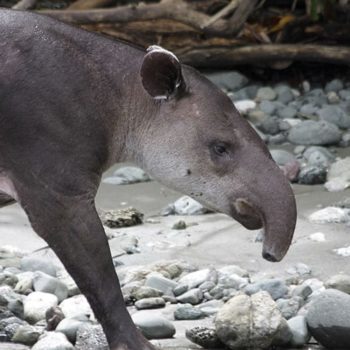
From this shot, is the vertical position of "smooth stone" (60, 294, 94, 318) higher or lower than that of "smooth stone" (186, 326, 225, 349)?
lower

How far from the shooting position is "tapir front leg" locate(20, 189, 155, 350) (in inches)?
206

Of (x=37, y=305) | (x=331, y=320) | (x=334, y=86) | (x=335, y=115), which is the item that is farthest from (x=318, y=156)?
(x=331, y=320)

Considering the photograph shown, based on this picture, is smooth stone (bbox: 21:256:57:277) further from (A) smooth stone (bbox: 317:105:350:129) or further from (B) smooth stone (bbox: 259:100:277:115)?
(B) smooth stone (bbox: 259:100:277:115)

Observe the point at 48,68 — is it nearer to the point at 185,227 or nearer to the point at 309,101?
the point at 185,227

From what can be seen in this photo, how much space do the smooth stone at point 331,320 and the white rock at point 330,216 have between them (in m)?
2.27

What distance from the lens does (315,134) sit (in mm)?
10953

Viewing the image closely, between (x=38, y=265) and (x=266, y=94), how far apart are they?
5.75 meters

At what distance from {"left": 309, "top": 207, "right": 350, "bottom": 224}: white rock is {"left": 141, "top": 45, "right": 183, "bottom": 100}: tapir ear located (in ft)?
9.53

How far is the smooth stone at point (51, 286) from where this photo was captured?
6656mm

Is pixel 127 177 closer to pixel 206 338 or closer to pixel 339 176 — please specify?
pixel 339 176

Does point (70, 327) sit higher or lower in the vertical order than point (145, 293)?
higher

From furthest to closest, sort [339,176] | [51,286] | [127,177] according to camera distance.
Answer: [127,177] → [339,176] → [51,286]

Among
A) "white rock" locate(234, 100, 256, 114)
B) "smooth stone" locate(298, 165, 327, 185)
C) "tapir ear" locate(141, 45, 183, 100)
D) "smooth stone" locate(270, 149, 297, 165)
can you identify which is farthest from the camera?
"white rock" locate(234, 100, 256, 114)

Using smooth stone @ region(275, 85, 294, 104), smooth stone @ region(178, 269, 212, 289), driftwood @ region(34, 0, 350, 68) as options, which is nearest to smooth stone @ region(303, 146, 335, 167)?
smooth stone @ region(275, 85, 294, 104)
